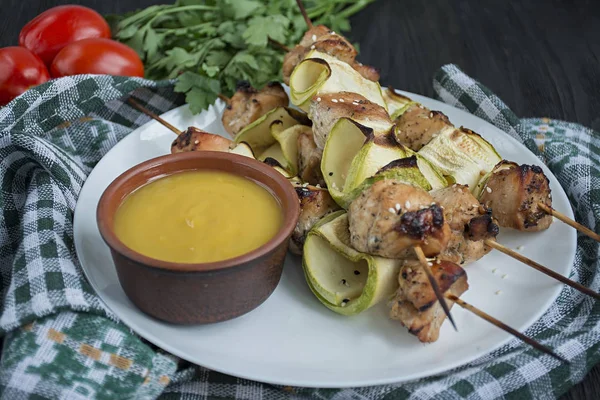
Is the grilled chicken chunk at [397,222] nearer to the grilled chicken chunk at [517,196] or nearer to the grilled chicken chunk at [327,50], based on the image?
the grilled chicken chunk at [517,196]

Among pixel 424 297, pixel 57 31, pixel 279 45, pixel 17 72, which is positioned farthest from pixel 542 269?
pixel 57 31

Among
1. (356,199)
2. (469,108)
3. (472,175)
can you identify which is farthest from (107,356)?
(469,108)

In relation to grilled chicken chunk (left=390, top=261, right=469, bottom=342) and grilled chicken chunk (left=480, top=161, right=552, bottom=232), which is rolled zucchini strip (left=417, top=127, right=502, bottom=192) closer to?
grilled chicken chunk (left=480, top=161, right=552, bottom=232)

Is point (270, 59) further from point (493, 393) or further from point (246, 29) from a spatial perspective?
point (493, 393)

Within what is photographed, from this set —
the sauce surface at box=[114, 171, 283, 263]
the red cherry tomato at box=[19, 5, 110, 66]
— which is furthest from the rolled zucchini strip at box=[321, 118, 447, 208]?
the red cherry tomato at box=[19, 5, 110, 66]

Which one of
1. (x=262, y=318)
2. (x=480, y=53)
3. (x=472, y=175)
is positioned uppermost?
(x=472, y=175)

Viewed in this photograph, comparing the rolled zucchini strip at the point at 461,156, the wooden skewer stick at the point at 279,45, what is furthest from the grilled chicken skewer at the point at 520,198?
the wooden skewer stick at the point at 279,45

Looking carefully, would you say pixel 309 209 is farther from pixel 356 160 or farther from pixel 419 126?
pixel 419 126

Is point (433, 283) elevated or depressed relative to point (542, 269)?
elevated
